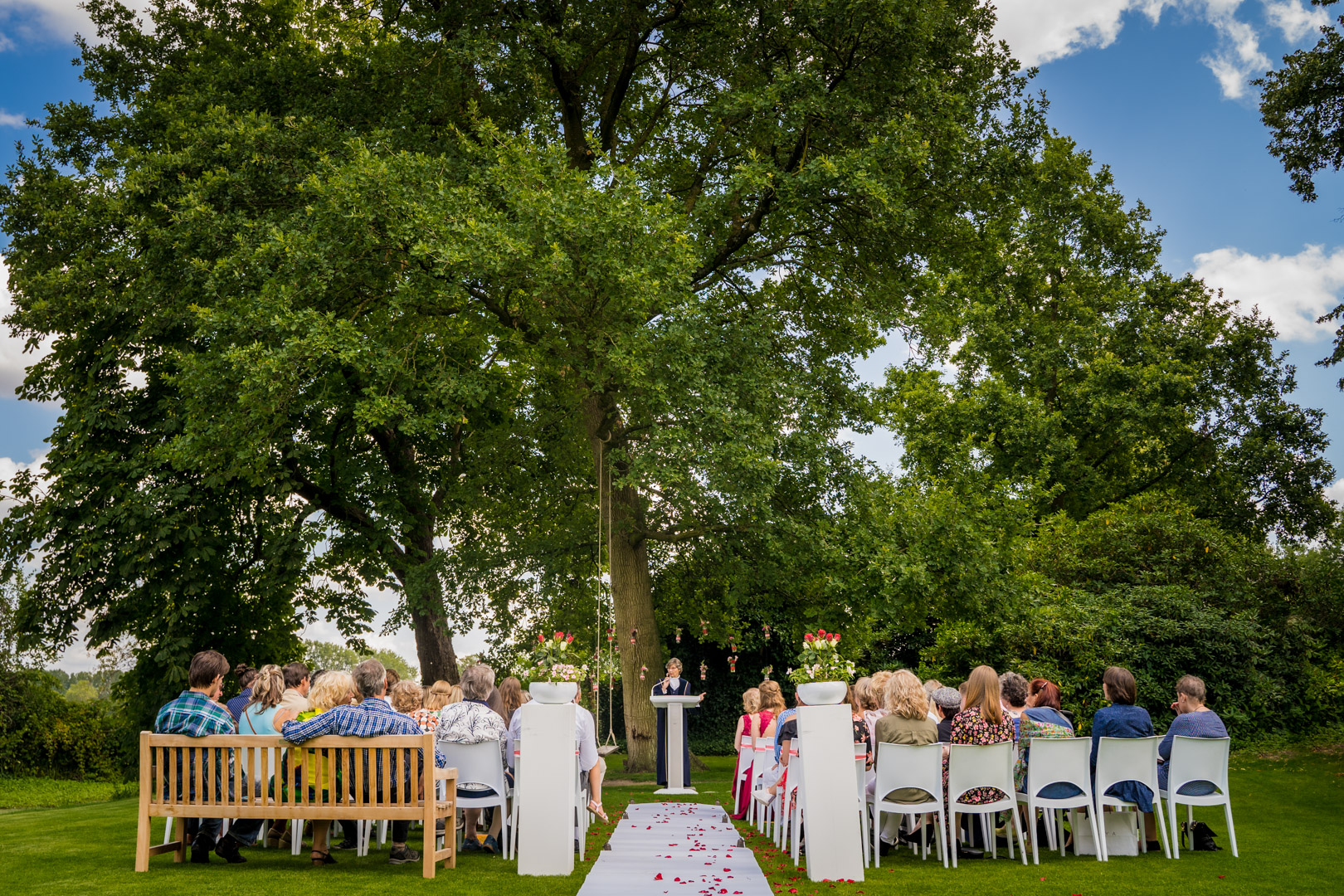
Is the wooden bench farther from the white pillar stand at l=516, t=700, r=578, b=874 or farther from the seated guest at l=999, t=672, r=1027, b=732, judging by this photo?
the seated guest at l=999, t=672, r=1027, b=732

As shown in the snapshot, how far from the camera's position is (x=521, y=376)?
58.7ft

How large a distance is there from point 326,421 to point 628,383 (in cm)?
694

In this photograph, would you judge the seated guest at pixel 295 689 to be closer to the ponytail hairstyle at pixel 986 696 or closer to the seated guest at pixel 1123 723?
the ponytail hairstyle at pixel 986 696

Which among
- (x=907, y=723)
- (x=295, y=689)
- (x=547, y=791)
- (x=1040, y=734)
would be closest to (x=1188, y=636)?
(x=1040, y=734)

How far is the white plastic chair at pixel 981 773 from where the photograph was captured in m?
6.96

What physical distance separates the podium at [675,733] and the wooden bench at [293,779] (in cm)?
602

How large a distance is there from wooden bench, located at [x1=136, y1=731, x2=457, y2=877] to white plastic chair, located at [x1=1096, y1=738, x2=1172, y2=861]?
4286 mm

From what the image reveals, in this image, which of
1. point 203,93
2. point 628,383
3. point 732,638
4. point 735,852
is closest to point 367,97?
point 203,93

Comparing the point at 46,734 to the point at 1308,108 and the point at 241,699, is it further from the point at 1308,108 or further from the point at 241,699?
the point at 1308,108

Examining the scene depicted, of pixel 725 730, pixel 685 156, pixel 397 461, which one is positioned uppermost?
pixel 685 156

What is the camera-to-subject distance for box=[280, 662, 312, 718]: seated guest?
767cm

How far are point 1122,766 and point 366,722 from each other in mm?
5334

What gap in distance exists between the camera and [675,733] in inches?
492

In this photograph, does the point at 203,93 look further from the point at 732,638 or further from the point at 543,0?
the point at 732,638
